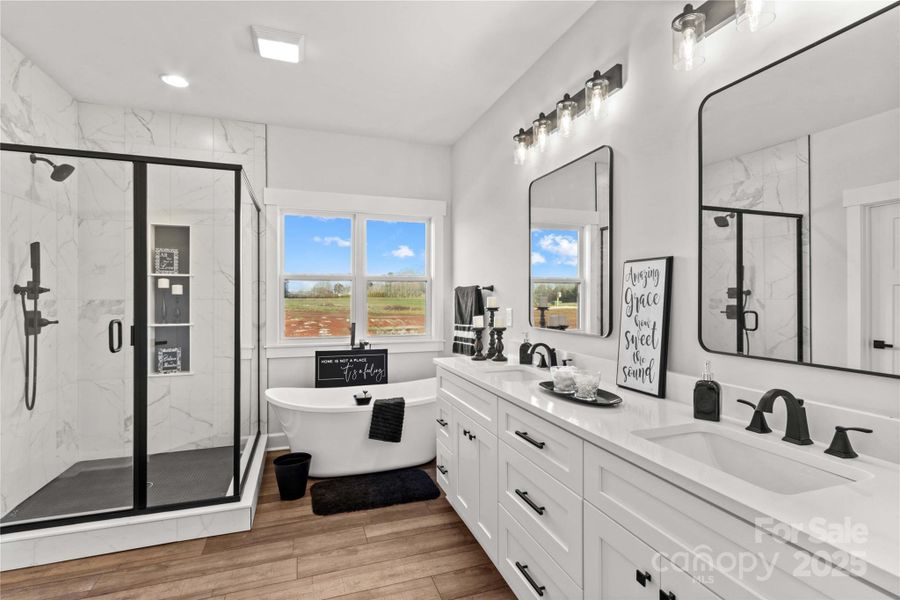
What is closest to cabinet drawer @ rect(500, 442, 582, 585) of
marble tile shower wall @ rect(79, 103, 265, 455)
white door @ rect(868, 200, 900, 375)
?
white door @ rect(868, 200, 900, 375)

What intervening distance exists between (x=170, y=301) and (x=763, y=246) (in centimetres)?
309

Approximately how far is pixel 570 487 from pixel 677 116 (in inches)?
57.4

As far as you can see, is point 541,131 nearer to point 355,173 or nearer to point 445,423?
point 445,423

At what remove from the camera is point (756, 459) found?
1215mm

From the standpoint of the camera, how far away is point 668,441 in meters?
1.33

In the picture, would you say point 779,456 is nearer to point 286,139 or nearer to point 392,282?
point 392,282

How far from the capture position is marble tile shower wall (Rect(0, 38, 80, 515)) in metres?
2.38

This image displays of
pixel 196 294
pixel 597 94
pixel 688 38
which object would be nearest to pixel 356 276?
pixel 196 294

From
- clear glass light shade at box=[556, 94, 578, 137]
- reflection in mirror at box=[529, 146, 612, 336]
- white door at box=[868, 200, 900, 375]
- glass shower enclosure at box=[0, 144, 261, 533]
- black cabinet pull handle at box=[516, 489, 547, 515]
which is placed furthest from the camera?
glass shower enclosure at box=[0, 144, 261, 533]

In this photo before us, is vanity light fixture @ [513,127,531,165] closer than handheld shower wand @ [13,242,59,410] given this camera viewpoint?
No

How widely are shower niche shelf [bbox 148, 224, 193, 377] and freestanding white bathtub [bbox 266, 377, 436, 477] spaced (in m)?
0.71

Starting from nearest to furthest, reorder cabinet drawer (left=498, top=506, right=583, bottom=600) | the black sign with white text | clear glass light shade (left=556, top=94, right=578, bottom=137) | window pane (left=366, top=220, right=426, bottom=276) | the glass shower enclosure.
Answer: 1. cabinet drawer (left=498, top=506, right=583, bottom=600)
2. clear glass light shade (left=556, top=94, right=578, bottom=137)
3. the glass shower enclosure
4. the black sign with white text
5. window pane (left=366, top=220, right=426, bottom=276)

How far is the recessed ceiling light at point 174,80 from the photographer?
2.91 metres

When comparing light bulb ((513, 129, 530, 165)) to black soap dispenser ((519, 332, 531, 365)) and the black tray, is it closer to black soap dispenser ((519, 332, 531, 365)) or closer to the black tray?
black soap dispenser ((519, 332, 531, 365))
